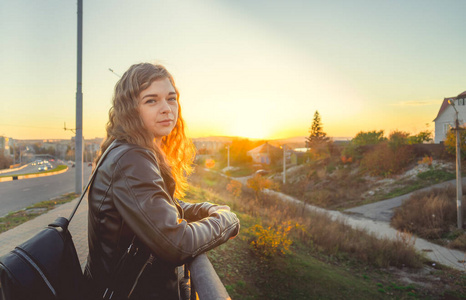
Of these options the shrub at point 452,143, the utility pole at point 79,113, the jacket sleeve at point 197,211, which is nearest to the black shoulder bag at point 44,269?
the jacket sleeve at point 197,211

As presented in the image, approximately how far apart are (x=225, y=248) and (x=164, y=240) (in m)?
5.39

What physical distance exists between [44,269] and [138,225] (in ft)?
1.22

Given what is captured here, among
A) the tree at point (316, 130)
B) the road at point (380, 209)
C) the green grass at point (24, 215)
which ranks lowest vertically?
the road at point (380, 209)

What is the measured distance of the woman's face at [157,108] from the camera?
1697 mm

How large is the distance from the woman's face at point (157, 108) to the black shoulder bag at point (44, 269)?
68cm

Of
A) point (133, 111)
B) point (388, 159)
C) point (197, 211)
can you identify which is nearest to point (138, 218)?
point (133, 111)

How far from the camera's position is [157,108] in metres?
1.71

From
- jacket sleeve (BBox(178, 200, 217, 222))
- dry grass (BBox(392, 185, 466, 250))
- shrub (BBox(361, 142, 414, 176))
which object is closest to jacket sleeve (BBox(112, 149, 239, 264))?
jacket sleeve (BBox(178, 200, 217, 222))

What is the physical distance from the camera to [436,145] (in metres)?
32.9

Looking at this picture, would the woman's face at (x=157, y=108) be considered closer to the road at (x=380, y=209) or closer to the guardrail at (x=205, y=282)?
the guardrail at (x=205, y=282)

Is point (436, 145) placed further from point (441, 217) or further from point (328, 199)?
point (441, 217)

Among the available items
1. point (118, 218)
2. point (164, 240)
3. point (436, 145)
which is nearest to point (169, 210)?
point (164, 240)

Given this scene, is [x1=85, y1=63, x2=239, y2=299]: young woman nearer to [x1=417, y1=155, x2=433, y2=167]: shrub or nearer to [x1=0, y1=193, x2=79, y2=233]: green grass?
[x1=0, y1=193, x2=79, y2=233]: green grass

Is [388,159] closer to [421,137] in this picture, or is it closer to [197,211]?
[421,137]
